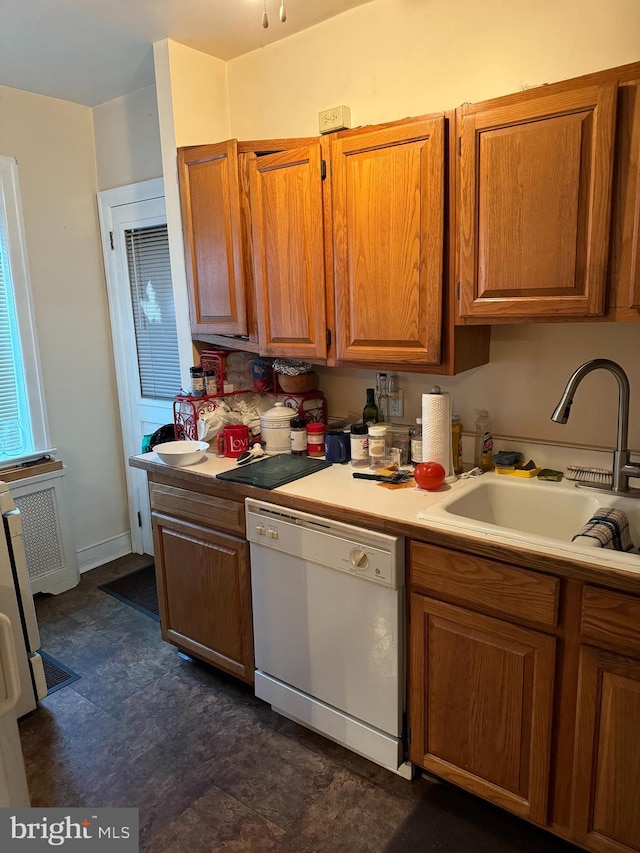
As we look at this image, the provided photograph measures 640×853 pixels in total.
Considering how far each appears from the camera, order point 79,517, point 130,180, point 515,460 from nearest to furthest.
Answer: point 515,460 < point 130,180 < point 79,517

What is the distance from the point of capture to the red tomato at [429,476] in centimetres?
190

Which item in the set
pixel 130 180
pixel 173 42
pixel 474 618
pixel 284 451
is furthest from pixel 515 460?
pixel 130 180

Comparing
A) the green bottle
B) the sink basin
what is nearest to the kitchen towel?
the sink basin

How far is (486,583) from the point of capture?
1580 mm

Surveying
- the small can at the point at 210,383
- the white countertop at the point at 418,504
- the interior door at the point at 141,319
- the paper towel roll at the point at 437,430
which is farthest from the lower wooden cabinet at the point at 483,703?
the interior door at the point at 141,319

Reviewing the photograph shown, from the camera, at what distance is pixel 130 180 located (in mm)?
3201

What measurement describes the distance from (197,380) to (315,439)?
0.61 m

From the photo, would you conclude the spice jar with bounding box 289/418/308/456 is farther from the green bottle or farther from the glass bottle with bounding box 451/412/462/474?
the glass bottle with bounding box 451/412/462/474

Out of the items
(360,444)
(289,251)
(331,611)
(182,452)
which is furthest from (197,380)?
(331,611)

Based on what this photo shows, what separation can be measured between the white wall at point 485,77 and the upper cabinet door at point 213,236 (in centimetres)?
38

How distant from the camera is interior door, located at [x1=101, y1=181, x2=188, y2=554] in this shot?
3.21 m

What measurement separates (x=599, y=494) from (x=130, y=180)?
9.22 feet

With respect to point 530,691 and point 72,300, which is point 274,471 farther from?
point 72,300

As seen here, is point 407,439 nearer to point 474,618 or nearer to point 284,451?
point 284,451
